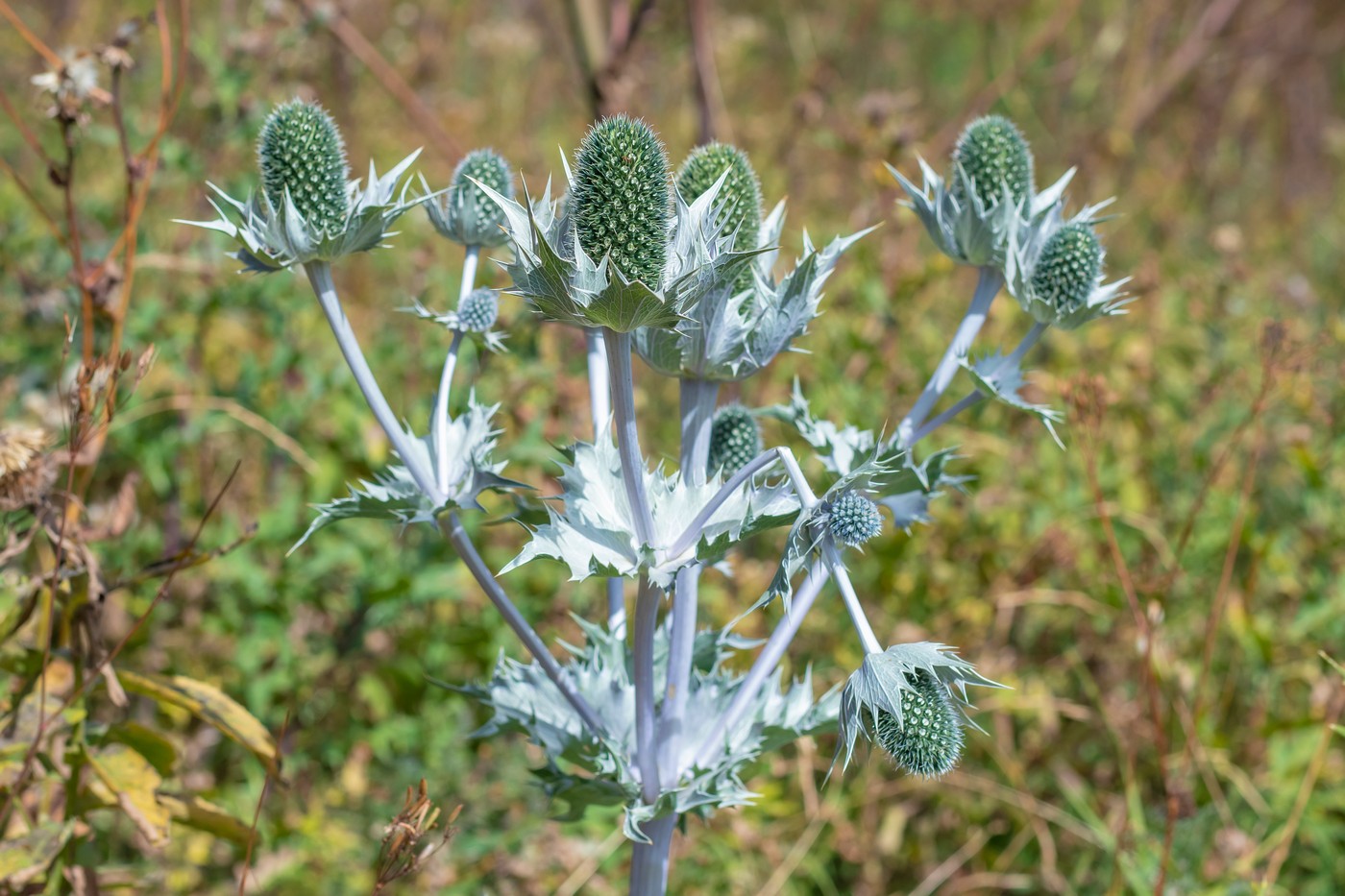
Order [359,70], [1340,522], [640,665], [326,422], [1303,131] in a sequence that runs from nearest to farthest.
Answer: [640,665]
[1340,522]
[326,422]
[359,70]
[1303,131]

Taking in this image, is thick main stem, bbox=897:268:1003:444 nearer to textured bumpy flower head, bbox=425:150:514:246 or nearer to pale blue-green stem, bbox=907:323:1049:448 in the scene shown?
pale blue-green stem, bbox=907:323:1049:448

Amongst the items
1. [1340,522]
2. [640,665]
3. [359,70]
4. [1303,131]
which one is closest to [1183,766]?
[1340,522]

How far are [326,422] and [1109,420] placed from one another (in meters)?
2.89

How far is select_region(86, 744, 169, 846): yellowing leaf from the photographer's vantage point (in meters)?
1.79

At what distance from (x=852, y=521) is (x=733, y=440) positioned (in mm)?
493

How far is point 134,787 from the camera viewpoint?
1.83m

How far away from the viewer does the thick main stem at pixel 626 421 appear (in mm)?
1352

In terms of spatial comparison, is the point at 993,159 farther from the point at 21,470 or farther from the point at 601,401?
the point at 21,470

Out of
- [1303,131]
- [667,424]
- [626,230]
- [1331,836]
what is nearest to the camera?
[626,230]

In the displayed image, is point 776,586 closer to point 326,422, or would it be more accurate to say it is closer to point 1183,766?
point 1183,766

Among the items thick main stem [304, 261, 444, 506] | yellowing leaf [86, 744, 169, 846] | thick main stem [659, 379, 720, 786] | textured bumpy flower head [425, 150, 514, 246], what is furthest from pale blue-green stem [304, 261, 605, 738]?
yellowing leaf [86, 744, 169, 846]

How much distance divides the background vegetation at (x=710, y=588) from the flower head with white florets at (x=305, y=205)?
1.69 ft

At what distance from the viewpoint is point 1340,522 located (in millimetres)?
3111

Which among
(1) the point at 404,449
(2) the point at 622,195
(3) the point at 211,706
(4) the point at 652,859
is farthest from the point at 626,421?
(3) the point at 211,706
